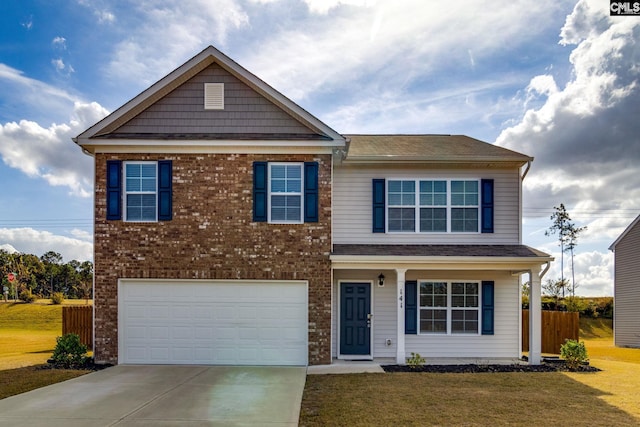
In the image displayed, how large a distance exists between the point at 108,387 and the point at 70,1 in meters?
9.71

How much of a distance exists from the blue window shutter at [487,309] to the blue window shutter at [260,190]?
6.22 m

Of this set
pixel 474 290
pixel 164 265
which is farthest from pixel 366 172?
pixel 164 265

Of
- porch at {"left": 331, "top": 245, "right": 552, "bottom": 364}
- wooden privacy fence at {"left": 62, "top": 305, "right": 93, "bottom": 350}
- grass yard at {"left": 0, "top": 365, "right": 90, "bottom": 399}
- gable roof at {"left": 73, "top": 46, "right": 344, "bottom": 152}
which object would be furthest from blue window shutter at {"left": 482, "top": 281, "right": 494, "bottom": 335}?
wooden privacy fence at {"left": 62, "top": 305, "right": 93, "bottom": 350}

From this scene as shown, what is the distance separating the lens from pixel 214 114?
12.9 metres

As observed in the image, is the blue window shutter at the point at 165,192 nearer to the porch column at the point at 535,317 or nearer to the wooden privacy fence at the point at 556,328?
the porch column at the point at 535,317

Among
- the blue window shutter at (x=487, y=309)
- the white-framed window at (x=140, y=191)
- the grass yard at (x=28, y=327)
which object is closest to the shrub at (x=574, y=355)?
the blue window shutter at (x=487, y=309)

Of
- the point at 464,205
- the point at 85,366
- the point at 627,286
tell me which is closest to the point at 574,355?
the point at 464,205

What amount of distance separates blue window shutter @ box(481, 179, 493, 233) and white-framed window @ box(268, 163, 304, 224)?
16.3 ft

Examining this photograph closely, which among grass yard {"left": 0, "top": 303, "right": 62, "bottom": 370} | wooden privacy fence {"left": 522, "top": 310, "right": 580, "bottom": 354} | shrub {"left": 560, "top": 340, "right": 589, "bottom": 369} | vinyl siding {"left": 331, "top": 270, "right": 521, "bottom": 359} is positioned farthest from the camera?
grass yard {"left": 0, "top": 303, "right": 62, "bottom": 370}

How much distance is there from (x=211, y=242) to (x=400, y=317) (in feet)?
16.5

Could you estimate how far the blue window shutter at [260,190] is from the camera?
40.8 ft

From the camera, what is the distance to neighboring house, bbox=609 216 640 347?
23688mm

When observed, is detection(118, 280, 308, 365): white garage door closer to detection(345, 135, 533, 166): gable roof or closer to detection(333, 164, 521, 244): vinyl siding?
detection(333, 164, 521, 244): vinyl siding

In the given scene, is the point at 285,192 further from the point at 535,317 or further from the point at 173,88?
the point at 535,317
